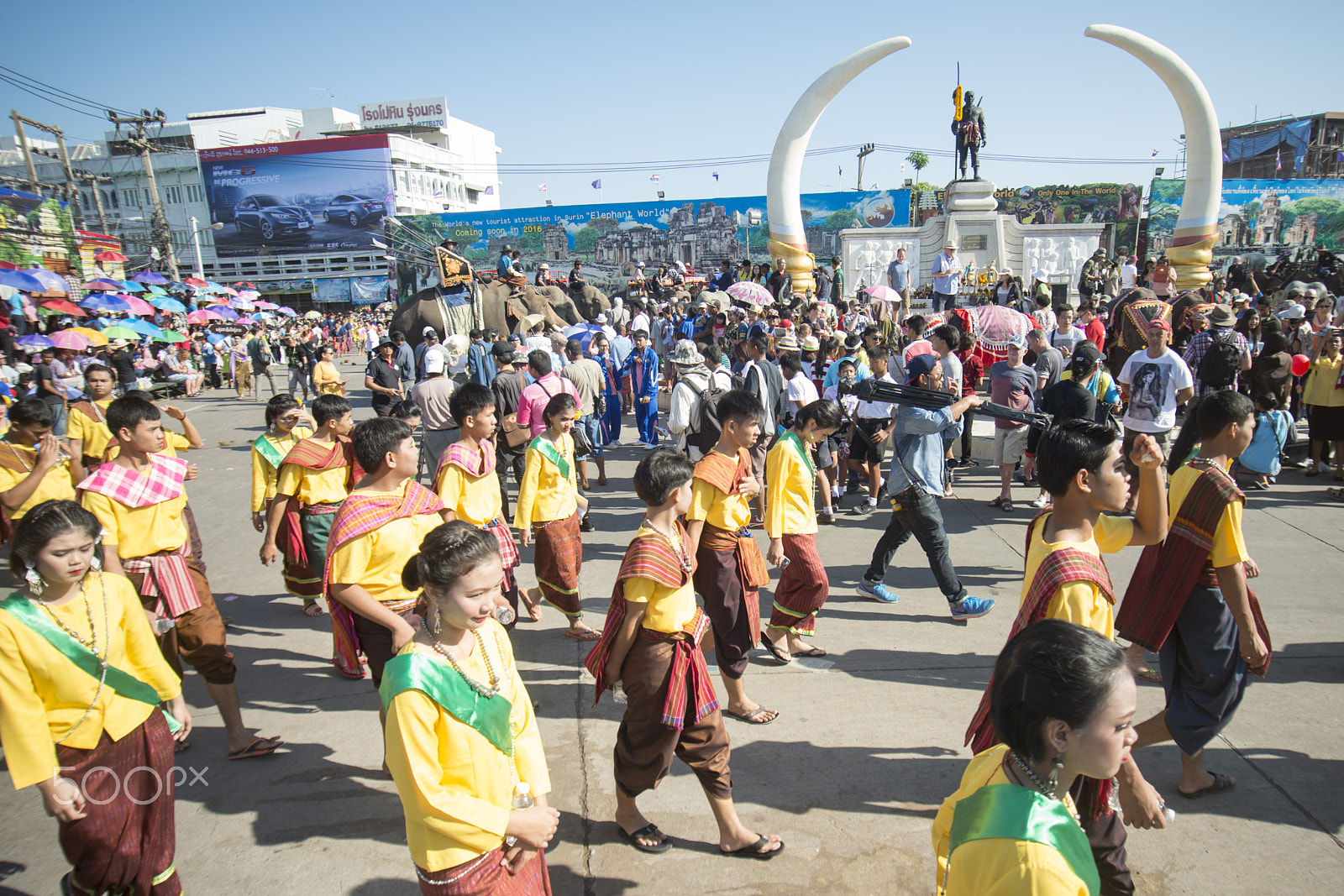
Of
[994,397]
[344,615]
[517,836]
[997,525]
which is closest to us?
[517,836]

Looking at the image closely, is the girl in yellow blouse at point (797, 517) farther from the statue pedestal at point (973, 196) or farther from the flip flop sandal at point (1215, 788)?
the statue pedestal at point (973, 196)

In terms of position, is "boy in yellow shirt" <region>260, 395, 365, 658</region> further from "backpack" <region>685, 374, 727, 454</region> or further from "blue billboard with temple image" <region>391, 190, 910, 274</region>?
"blue billboard with temple image" <region>391, 190, 910, 274</region>

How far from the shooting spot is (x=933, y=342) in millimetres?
6926

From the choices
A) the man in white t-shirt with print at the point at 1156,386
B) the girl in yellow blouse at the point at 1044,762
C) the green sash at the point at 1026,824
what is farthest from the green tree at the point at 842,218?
the green sash at the point at 1026,824

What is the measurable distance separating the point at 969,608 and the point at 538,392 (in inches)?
154

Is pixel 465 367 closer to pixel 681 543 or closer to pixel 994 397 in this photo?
pixel 994 397

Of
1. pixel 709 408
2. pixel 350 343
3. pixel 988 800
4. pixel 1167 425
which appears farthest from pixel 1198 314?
pixel 350 343

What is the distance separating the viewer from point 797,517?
13.8ft

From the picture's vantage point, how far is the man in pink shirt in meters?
6.64

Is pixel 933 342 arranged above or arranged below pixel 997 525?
above

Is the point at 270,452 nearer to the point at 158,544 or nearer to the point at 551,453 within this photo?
the point at 158,544

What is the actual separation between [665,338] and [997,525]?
26.9ft

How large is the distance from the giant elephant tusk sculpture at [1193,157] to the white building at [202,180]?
37.0m

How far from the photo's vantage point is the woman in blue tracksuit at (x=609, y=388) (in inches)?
394
